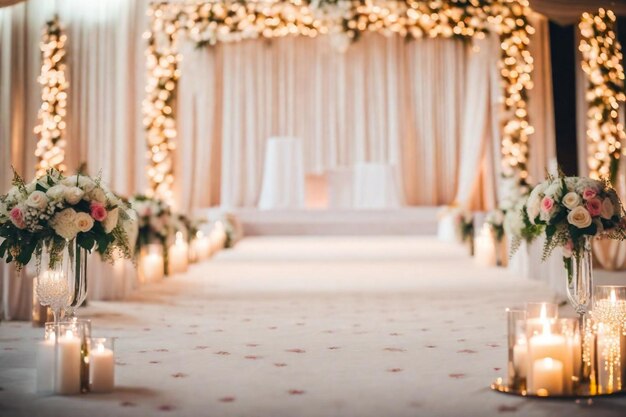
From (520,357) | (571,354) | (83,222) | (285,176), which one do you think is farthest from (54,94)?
(571,354)

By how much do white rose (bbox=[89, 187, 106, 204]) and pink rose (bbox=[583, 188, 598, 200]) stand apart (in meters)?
1.95

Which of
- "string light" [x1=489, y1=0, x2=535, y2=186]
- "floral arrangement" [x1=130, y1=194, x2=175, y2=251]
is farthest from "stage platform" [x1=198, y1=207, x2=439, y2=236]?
"floral arrangement" [x1=130, y1=194, x2=175, y2=251]

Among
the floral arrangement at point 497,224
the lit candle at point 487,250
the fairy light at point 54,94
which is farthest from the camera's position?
the fairy light at point 54,94

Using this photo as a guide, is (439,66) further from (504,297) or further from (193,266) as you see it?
(504,297)

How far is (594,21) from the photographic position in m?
8.92

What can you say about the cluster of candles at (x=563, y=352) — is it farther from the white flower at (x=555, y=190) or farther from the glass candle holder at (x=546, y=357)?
the white flower at (x=555, y=190)

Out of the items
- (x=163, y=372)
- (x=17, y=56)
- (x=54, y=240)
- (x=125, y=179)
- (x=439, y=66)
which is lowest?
(x=163, y=372)

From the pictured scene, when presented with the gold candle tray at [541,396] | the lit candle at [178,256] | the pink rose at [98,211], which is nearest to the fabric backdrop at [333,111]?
the lit candle at [178,256]

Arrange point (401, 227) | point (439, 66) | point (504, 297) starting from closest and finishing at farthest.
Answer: point (504, 297) → point (401, 227) → point (439, 66)

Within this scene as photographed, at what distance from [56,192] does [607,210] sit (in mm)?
2210

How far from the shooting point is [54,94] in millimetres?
10234

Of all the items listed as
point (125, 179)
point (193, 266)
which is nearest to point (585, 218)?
point (193, 266)

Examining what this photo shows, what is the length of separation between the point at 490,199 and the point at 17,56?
802 centimetres

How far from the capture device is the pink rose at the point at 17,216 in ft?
10.7
